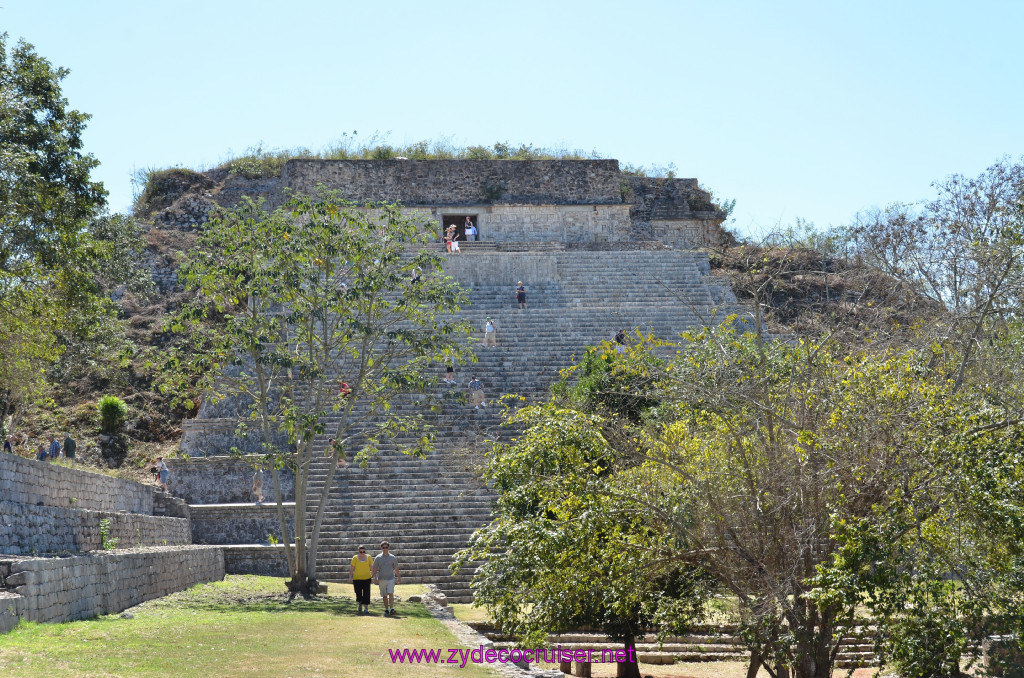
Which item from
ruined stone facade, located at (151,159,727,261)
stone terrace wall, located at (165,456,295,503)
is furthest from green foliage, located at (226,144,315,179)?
stone terrace wall, located at (165,456,295,503)

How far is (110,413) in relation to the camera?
19.7 m

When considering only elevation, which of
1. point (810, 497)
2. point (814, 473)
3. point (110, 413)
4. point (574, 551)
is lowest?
point (574, 551)

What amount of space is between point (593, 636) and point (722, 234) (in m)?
22.0

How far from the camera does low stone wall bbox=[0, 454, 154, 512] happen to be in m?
11.3

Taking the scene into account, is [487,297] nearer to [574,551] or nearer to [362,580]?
[362,580]

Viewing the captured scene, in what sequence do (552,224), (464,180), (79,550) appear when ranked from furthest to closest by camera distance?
(552,224) < (464,180) < (79,550)

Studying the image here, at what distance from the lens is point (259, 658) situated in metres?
7.84

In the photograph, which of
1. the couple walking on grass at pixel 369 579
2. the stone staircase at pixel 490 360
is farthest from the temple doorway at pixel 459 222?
the couple walking on grass at pixel 369 579

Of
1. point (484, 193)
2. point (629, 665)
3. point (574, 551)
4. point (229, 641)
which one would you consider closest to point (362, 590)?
point (229, 641)

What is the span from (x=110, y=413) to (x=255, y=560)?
546 cm

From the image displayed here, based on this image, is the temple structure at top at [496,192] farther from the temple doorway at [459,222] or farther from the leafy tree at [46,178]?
the leafy tree at [46,178]

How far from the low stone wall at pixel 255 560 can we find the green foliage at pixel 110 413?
5.09 metres

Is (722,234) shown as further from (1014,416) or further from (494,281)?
(1014,416)

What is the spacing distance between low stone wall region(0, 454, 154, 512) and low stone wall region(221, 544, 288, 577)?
5.08 feet
